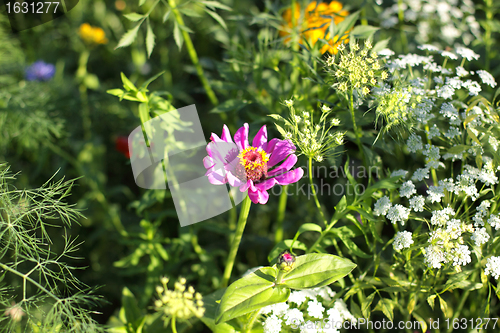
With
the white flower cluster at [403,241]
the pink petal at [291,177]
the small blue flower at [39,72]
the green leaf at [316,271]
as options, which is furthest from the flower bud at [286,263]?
the small blue flower at [39,72]

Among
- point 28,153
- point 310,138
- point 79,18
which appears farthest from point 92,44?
point 310,138

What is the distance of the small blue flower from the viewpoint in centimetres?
186

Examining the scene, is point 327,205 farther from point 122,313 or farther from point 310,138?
point 122,313

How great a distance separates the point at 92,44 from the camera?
2105 millimetres

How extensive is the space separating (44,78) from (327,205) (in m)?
1.53

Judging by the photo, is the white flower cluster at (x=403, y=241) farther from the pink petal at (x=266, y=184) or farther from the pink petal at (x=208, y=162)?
the pink petal at (x=208, y=162)

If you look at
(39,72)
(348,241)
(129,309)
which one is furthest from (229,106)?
(39,72)

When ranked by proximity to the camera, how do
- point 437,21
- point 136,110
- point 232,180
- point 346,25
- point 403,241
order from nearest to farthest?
point 232,180, point 403,241, point 346,25, point 136,110, point 437,21

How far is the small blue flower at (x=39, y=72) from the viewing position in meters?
1.86

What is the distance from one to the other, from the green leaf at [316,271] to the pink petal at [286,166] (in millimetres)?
216

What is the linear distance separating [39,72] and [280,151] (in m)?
1.54

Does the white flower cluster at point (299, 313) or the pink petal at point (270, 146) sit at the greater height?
the pink petal at point (270, 146)

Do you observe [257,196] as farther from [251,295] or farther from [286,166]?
[251,295]

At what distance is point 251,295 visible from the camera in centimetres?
85
